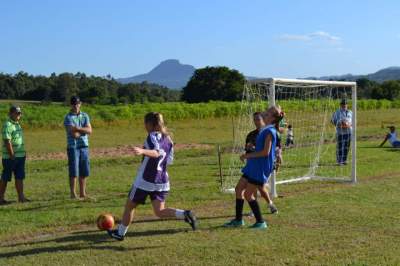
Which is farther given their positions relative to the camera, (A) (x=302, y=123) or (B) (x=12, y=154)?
(A) (x=302, y=123)

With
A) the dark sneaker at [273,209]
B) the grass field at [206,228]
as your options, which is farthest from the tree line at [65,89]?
the dark sneaker at [273,209]

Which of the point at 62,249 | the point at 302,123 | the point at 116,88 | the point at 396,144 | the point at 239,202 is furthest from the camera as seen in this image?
the point at 116,88

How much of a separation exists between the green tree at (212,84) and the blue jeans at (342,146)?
53907 millimetres

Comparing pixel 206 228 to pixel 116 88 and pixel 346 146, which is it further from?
pixel 116 88

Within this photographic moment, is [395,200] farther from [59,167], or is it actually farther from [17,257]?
[59,167]

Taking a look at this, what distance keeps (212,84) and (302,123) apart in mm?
54533

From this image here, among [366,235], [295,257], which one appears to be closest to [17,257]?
[295,257]

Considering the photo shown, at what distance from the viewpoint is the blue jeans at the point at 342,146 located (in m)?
18.0

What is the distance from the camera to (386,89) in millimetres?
82188

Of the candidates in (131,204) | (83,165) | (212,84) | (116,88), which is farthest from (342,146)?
(116,88)

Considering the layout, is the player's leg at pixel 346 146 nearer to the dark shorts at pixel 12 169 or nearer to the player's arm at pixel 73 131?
the player's arm at pixel 73 131

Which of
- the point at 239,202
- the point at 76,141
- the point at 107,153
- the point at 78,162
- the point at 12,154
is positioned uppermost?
the point at 76,141

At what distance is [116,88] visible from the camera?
76.1m

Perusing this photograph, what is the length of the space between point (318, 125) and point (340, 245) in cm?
1173
